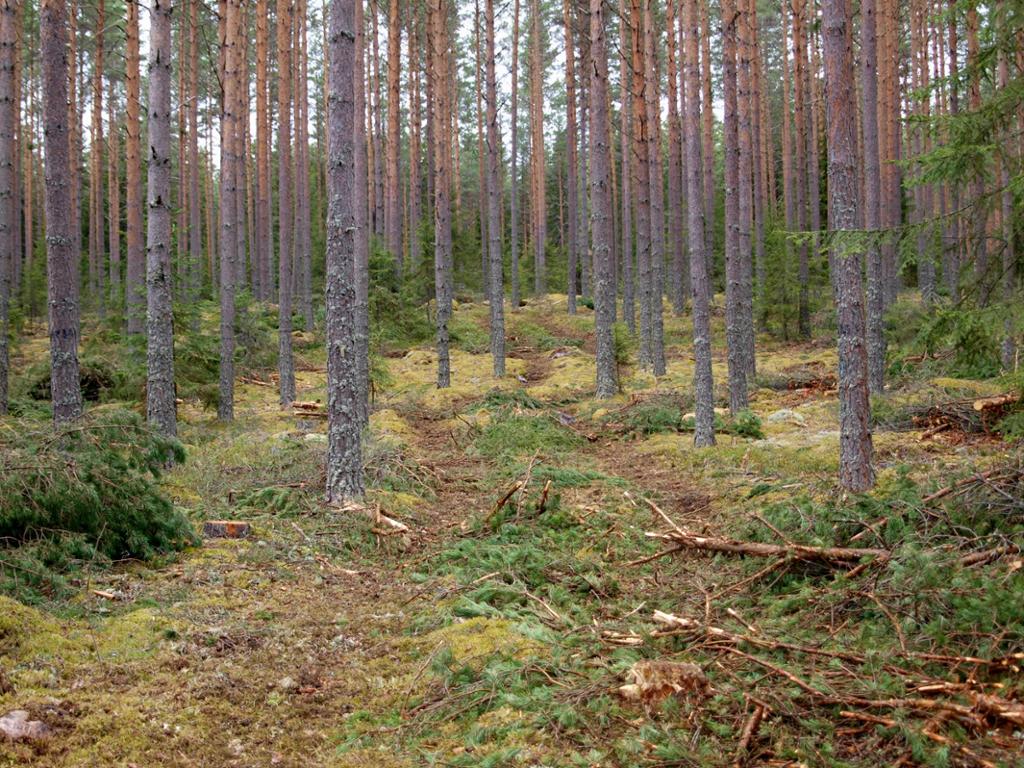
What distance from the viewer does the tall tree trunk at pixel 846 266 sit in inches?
287

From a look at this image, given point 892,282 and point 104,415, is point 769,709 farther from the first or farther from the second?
point 892,282

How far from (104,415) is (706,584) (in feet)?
16.6

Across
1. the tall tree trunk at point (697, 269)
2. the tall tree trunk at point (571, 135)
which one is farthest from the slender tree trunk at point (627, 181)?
the tall tree trunk at point (697, 269)

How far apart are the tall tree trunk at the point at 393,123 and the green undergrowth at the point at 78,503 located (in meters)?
18.2

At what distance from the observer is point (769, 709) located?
3.65m

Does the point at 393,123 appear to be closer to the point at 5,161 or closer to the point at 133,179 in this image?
the point at 133,179

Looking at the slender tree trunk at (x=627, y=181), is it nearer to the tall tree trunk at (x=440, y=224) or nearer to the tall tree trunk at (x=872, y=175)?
the tall tree trunk at (x=440, y=224)

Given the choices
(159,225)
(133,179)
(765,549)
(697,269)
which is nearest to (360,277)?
(159,225)

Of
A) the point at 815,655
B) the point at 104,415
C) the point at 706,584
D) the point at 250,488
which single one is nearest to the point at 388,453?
the point at 250,488

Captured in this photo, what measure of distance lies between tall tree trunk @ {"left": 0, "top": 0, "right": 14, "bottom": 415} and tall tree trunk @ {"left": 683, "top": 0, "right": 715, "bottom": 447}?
11.0m

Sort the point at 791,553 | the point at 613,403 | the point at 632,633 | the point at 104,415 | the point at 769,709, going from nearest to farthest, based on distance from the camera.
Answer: the point at 769,709, the point at 632,633, the point at 791,553, the point at 104,415, the point at 613,403

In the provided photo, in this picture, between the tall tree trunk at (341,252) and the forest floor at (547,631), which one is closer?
the forest floor at (547,631)

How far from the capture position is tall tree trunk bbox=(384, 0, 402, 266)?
877 inches

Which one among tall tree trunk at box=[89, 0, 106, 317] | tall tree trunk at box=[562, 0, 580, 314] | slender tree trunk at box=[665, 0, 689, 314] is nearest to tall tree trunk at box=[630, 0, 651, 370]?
slender tree trunk at box=[665, 0, 689, 314]
